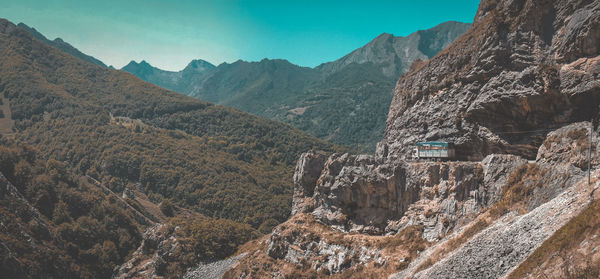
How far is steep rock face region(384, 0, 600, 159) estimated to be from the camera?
28.9m

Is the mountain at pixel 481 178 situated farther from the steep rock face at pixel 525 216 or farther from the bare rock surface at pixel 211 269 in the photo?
the bare rock surface at pixel 211 269

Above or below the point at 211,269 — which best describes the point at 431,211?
above

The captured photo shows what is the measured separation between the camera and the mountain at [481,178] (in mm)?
18750

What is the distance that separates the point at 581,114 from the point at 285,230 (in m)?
32.8

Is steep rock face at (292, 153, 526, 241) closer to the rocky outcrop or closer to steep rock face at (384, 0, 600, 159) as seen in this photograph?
steep rock face at (384, 0, 600, 159)

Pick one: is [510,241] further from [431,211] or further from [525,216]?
[431,211]

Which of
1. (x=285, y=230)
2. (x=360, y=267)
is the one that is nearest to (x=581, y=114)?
(x=360, y=267)

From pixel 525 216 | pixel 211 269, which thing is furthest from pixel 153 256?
pixel 525 216

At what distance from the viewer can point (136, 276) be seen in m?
75.4

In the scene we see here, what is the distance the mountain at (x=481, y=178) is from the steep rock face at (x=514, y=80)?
0.37 feet

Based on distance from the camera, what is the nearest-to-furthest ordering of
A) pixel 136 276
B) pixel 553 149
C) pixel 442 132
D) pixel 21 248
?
pixel 553 149, pixel 442 132, pixel 21 248, pixel 136 276

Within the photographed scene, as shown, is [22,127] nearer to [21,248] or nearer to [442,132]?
[21,248]

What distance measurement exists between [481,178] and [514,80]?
1202cm

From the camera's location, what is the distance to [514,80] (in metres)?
34.1
